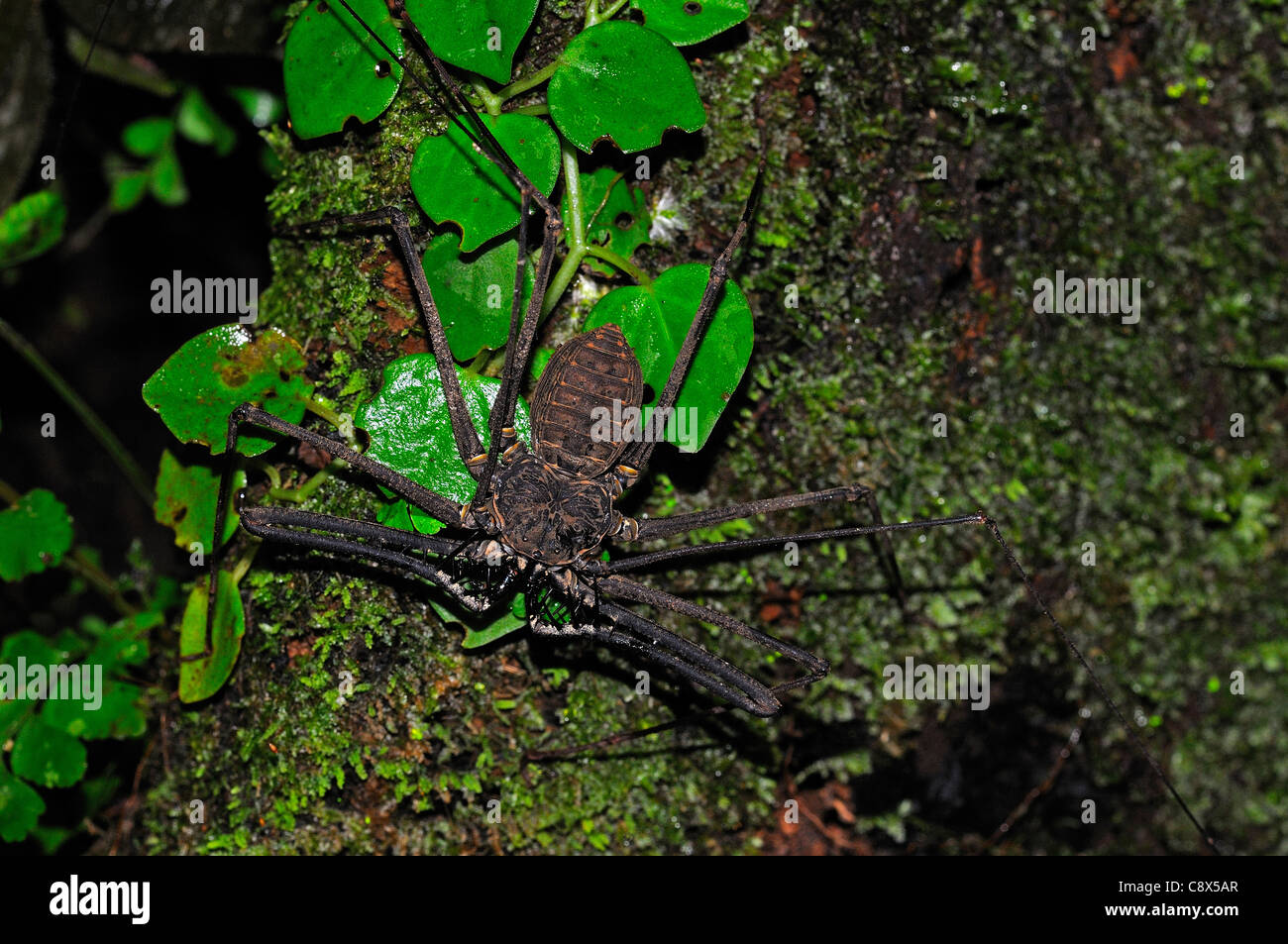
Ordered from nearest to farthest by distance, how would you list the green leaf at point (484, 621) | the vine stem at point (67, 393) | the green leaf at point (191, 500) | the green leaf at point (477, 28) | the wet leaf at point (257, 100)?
1. the green leaf at point (477, 28)
2. the green leaf at point (484, 621)
3. the green leaf at point (191, 500)
4. the vine stem at point (67, 393)
5. the wet leaf at point (257, 100)

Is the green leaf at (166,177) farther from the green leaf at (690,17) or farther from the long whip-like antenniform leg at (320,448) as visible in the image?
the green leaf at (690,17)

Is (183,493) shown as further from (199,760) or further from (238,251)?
(238,251)

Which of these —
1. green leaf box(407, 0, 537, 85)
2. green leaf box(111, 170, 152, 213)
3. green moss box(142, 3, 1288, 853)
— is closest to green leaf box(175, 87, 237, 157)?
green leaf box(111, 170, 152, 213)

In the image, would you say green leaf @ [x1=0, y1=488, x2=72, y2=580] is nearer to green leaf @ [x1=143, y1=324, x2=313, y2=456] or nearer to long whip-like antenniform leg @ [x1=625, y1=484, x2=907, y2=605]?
green leaf @ [x1=143, y1=324, x2=313, y2=456]

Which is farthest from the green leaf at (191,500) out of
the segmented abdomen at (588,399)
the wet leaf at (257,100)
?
the wet leaf at (257,100)
